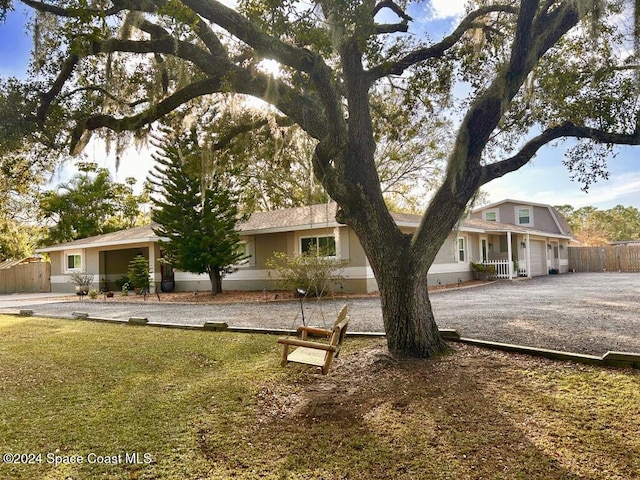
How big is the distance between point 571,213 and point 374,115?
63904 mm

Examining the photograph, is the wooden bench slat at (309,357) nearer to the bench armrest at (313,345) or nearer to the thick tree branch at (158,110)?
the bench armrest at (313,345)

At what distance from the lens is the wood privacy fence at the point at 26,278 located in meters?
27.0

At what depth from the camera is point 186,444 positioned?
3295 millimetres

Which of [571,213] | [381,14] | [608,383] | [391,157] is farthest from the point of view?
[571,213]

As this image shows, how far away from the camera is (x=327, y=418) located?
378 cm

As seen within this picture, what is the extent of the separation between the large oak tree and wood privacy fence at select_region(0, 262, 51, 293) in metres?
24.9

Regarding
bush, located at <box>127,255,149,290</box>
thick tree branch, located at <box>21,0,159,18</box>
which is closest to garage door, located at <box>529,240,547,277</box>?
bush, located at <box>127,255,149,290</box>

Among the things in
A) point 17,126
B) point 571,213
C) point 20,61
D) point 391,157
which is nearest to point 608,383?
point 17,126

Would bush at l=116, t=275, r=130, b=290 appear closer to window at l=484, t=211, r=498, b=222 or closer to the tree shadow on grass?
the tree shadow on grass

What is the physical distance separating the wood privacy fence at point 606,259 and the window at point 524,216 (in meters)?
4.31

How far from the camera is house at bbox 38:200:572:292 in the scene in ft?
51.9

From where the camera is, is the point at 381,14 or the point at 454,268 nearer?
the point at 381,14

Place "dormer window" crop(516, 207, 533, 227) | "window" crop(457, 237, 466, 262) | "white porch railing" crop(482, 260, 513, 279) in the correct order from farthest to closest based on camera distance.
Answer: "dormer window" crop(516, 207, 533, 227)
"white porch railing" crop(482, 260, 513, 279)
"window" crop(457, 237, 466, 262)

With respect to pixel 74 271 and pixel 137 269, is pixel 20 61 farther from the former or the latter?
pixel 74 271
